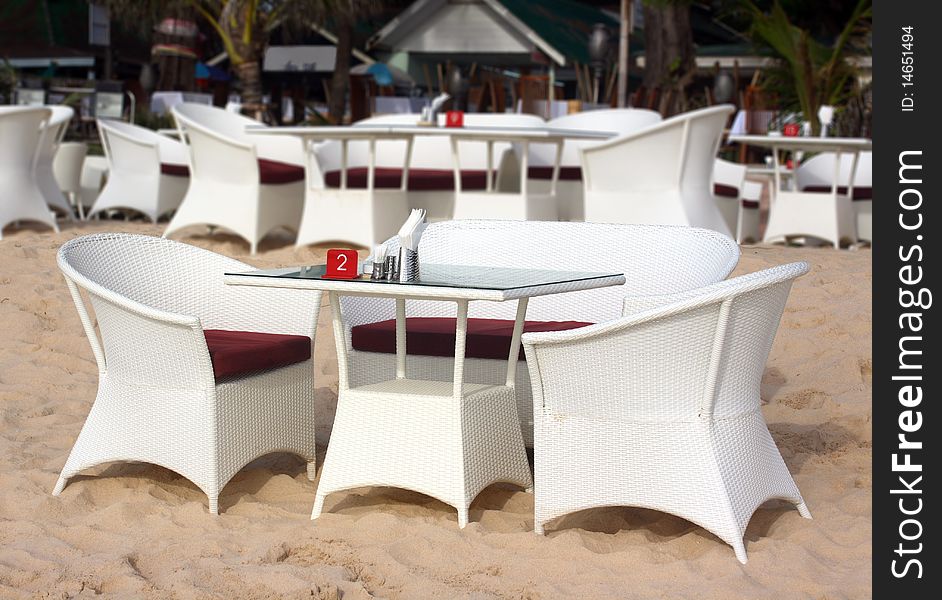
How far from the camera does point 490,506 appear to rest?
3.54 meters

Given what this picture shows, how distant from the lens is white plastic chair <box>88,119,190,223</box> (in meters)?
8.76

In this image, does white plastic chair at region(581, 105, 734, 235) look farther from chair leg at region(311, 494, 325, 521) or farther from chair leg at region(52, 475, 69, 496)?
chair leg at region(52, 475, 69, 496)

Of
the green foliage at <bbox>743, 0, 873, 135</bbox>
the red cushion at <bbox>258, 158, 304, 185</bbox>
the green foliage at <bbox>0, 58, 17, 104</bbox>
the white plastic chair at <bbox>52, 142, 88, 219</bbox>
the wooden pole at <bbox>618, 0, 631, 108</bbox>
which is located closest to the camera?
the red cushion at <bbox>258, 158, 304, 185</bbox>

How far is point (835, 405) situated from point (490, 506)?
62.8 inches

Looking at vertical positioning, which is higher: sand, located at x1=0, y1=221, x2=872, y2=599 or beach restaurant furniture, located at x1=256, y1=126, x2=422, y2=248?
beach restaurant furniture, located at x1=256, y1=126, x2=422, y2=248

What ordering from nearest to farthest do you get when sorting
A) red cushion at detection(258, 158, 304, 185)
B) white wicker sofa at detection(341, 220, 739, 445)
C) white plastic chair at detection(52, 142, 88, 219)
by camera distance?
1. white wicker sofa at detection(341, 220, 739, 445)
2. red cushion at detection(258, 158, 304, 185)
3. white plastic chair at detection(52, 142, 88, 219)

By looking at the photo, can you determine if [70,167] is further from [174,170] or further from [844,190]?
[844,190]

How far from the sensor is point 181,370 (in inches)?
134

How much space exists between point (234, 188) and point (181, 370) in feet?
12.8

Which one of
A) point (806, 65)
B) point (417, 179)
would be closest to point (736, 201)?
point (417, 179)

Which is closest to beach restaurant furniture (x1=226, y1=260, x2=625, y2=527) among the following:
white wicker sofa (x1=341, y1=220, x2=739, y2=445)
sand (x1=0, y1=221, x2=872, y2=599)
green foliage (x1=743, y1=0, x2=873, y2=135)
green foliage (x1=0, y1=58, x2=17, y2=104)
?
sand (x1=0, y1=221, x2=872, y2=599)

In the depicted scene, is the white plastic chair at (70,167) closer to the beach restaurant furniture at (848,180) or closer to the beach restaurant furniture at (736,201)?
the beach restaurant furniture at (736,201)

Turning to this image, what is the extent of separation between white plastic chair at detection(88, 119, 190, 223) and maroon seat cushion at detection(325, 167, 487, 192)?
5.87ft
